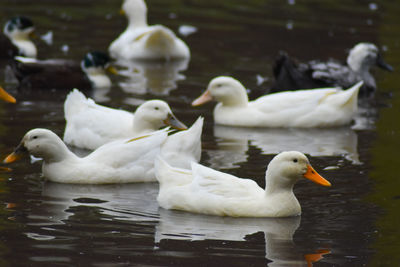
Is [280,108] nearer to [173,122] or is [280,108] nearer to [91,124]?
[173,122]

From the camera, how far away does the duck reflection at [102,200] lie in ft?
25.5

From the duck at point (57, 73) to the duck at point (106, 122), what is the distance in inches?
118

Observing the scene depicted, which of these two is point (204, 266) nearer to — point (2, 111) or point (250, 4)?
point (2, 111)

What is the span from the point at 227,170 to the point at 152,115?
1.09 metres

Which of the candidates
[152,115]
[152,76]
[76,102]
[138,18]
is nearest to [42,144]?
[152,115]

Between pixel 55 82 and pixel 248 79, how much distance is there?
3.18 meters

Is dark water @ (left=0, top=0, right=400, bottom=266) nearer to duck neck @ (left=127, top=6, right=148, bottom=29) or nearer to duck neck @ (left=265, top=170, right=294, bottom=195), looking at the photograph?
duck neck @ (left=265, top=170, right=294, bottom=195)

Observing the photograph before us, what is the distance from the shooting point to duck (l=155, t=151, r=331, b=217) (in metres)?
7.70

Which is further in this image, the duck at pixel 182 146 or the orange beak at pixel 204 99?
the orange beak at pixel 204 99

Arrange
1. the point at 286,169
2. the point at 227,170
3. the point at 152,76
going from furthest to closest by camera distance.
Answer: the point at 152,76 < the point at 227,170 < the point at 286,169

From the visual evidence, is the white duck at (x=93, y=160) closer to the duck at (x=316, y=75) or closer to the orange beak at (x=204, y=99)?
the orange beak at (x=204, y=99)

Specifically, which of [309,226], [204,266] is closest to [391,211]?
[309,226]

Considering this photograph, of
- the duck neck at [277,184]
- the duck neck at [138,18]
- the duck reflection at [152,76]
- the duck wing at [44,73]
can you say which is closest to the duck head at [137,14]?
the duck neck at [138,18]

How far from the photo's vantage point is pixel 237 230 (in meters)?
7.45
